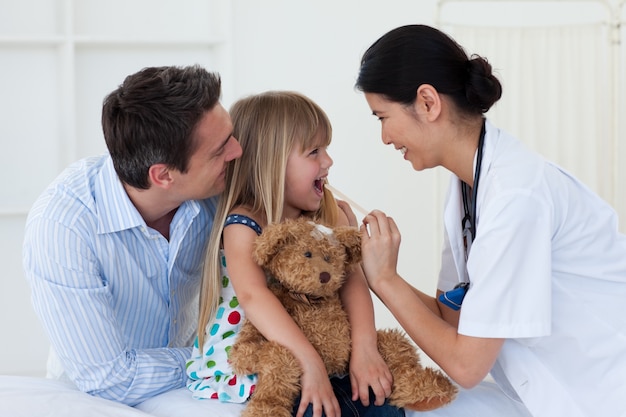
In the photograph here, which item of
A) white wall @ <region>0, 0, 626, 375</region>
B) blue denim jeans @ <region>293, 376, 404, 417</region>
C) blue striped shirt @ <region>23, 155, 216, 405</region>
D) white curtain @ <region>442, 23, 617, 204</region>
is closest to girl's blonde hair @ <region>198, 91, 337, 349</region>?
blue striped shirt @ <region>23, 155, 216, 405</region>

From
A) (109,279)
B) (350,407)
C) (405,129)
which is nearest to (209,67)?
(109,279)

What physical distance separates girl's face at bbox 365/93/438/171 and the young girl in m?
0.21

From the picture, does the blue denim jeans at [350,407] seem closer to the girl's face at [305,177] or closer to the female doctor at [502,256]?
the female doctor at [502,256]

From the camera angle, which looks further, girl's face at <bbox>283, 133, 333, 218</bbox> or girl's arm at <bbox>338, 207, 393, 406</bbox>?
girl's face at <bbox>283, 133, 333, 218</bbox>

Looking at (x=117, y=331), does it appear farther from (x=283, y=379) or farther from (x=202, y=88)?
(x=202, y=88)

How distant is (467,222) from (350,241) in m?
0.29

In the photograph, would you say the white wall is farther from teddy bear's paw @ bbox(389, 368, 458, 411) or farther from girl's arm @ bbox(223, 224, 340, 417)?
teddy bear's paw @ bbox(389, 368, 458, 411)

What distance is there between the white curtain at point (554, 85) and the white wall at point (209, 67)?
1.28ft

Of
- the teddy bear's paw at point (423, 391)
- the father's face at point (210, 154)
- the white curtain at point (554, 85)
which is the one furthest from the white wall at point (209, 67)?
the teddy bear's paw at point (423, 391)

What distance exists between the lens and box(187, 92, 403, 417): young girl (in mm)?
1750

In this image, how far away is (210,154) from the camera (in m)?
1.91

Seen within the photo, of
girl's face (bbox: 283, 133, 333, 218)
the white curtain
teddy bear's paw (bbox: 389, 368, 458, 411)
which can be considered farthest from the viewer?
the white curtain

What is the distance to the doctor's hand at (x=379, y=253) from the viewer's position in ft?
5.86

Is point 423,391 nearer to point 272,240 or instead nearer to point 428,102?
point 272,240
